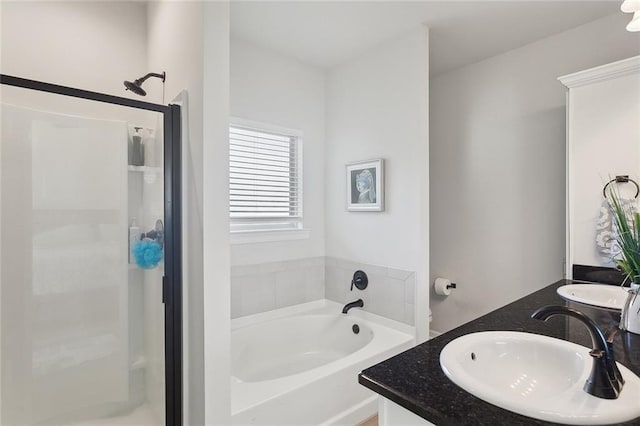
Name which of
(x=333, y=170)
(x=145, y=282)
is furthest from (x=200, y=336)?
Result: (x=333, y=170)

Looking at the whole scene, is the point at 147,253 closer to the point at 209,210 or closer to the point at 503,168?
the point at 209,210

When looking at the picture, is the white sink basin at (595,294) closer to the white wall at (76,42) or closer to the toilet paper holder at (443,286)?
the toilet paper holder at (443,286)

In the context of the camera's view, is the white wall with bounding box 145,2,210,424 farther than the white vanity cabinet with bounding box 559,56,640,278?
No

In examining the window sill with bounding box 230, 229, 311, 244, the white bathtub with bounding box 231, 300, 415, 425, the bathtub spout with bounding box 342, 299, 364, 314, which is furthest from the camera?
the bathtub spout with bounding box 342, 299, 364, 314

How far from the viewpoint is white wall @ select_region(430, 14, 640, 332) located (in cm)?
236

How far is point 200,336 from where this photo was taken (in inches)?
60.0

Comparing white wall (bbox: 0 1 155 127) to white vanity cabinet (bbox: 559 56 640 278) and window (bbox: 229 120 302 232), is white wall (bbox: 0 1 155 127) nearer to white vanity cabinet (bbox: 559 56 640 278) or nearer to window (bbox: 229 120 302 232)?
window (bbox: 229 120 302 232)

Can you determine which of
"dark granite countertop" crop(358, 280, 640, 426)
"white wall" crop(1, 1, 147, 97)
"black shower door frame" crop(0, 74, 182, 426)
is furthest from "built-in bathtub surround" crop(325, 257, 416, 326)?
"white wall" crop(1, 1, 147, 97)

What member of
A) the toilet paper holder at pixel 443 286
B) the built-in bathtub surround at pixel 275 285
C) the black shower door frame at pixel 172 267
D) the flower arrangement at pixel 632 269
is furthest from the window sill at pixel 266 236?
the flower arrangement at pixel 632 269

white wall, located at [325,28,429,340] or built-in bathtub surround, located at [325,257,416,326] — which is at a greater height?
white wall, located at [325,28,429,340]

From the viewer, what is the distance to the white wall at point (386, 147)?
2.34 m

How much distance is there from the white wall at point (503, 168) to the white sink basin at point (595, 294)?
777mm

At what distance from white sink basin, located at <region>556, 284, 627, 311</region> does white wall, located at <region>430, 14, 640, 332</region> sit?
2.55ft

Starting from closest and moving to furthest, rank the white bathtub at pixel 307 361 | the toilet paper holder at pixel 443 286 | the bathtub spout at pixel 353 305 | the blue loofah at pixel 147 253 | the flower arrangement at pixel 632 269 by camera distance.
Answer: the flower arrangement at pixel 632 269 → the white bathtub at pixel 307 361 → the blue loofah at pixel 147 253 → the bathtub spout at pixel 353 305 → the toilet paper holder at pixel 443 286
